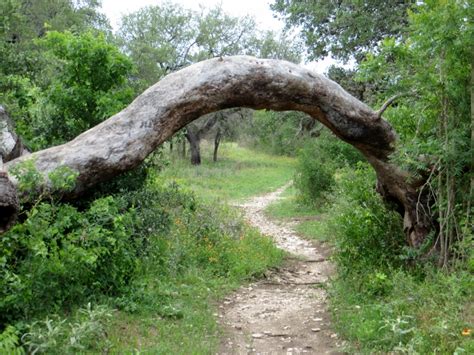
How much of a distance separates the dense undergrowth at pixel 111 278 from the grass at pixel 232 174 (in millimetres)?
6574

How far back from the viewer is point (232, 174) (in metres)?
28.8

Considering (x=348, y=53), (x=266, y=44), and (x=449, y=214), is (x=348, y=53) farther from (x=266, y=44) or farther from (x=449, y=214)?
(x=266, y=44)

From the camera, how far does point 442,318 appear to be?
195 inches

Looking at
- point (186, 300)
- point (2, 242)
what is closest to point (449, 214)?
point (186, 300)

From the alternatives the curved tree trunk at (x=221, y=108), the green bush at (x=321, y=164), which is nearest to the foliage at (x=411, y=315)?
the curved tree trunk at (x=221, y=108)

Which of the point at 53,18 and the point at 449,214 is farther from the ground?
the point at 53,18

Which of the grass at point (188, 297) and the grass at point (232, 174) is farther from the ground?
the grass at point (232, 174)

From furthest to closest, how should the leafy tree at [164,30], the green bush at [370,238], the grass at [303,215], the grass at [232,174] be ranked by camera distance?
1. the leafy tree at [164,30]
2. the grass at [232,174]
3. the grass at [303,215]
4. the green bush at [370,238]

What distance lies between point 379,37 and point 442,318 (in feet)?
41.0

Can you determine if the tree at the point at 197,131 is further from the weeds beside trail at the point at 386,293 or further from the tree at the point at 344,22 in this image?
the weeds beside trail at the point at 386,293

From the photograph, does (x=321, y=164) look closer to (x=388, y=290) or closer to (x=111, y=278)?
(x=388, y=290)

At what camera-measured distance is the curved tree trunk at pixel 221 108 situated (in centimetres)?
637

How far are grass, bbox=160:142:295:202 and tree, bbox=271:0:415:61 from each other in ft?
21.2

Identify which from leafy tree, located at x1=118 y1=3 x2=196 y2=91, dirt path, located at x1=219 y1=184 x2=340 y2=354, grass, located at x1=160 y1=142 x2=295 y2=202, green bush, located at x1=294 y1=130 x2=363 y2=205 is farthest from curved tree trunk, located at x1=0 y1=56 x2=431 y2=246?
leafy tree, located at x1=118 y1=3 x2=196 y2=91
